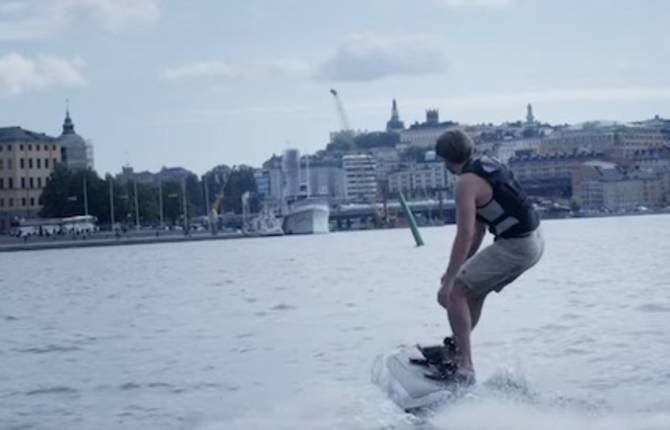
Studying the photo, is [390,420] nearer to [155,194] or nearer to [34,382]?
[34,382]

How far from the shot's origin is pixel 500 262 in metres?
10.4

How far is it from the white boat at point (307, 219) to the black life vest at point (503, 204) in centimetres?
15973

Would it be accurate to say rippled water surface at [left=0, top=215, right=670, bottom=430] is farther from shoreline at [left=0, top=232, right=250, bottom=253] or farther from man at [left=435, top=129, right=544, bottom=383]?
shoreline at [left=0, top=232, right=250, bottom=253]

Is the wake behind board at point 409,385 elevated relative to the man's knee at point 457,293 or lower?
lower

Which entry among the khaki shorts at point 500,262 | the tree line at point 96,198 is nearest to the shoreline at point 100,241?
the tree line at point 96,198

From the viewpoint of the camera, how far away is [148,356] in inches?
667

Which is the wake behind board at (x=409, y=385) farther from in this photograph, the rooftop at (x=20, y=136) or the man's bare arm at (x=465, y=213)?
the rooftop at (x=20, y=136)

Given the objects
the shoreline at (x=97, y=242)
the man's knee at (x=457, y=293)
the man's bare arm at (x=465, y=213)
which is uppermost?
the man's bare arm at (x=465, y=213)

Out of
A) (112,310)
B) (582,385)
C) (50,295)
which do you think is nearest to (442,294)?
(582,385)

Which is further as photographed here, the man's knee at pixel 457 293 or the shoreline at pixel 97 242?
the shoreline at pixel 97 242

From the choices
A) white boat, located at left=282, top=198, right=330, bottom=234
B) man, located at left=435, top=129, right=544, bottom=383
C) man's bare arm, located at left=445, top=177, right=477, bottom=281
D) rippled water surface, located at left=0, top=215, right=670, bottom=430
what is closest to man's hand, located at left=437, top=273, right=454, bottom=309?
man, located at left=435, top=129, right=544, bottom=383

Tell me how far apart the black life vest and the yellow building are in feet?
574

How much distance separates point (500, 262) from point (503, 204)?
398 mm

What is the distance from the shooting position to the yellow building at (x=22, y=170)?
181375mm
